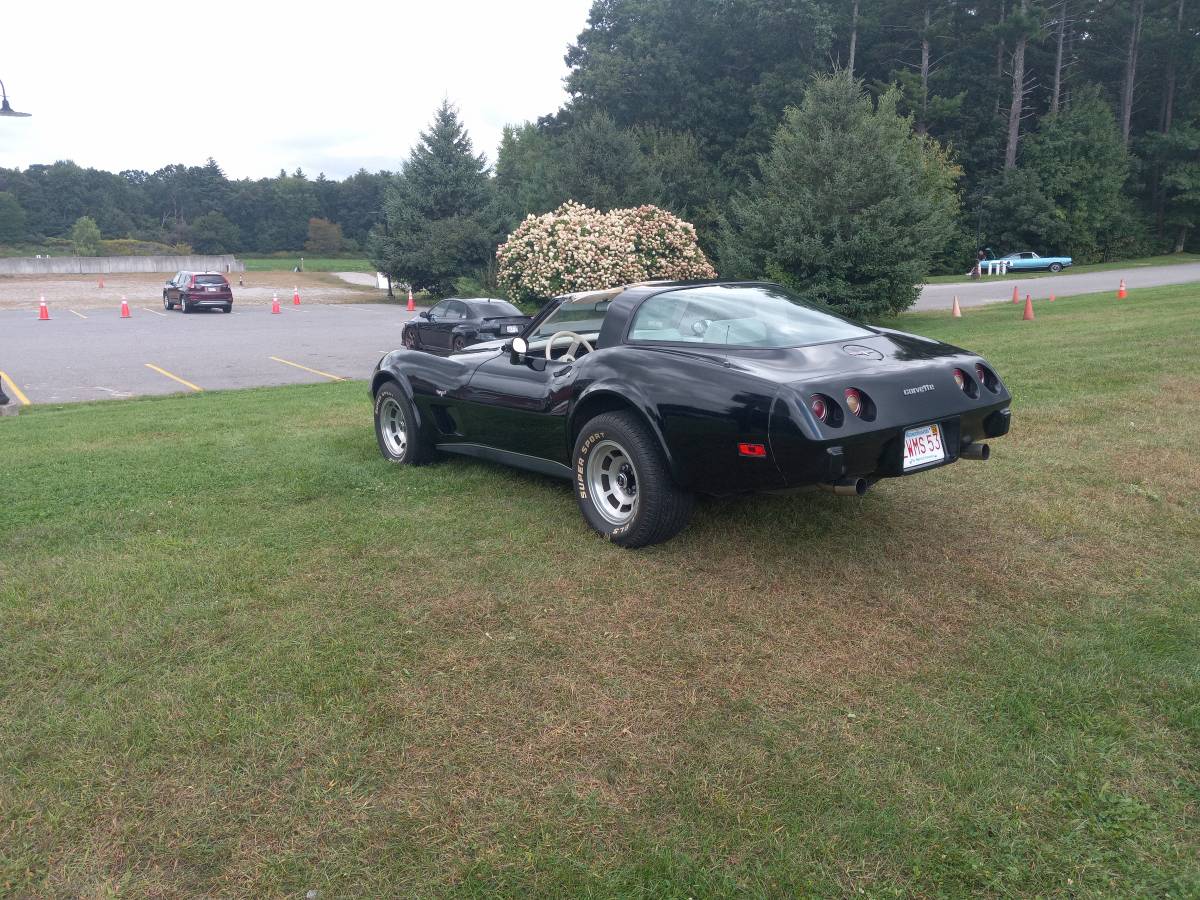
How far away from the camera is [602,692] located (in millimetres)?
3514

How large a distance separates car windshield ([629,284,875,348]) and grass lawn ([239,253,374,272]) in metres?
73.2

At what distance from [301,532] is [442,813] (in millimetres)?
2866

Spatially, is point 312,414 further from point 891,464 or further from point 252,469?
point 891,464

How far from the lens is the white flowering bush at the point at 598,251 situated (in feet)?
78.5

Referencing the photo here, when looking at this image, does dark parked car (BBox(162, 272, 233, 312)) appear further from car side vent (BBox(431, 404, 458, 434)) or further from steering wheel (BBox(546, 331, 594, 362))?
steering wheel (BBox(546, 331, 594, 362))

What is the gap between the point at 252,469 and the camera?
270 inches

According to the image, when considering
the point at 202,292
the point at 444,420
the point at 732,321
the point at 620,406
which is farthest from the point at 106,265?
the point at 732,321

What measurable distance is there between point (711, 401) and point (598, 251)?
20.0 meters

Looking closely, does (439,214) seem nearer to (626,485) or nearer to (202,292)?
(202,292)

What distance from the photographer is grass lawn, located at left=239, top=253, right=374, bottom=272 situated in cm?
7731

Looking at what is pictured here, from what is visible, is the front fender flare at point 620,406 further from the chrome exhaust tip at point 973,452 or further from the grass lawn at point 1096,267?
the grass lawn at point 1096,267

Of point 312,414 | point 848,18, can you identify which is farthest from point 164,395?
point 848,18

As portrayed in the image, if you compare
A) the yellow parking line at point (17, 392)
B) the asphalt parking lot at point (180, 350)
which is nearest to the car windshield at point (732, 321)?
the yellow parking line at point (17, 392)

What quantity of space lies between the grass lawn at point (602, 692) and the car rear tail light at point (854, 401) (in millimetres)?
846
